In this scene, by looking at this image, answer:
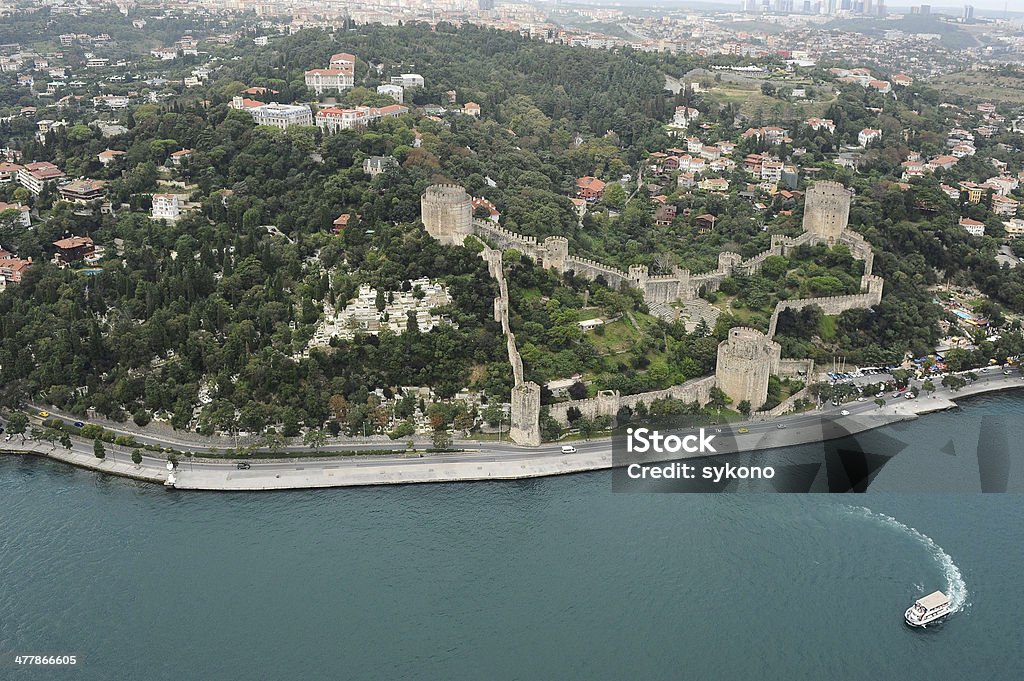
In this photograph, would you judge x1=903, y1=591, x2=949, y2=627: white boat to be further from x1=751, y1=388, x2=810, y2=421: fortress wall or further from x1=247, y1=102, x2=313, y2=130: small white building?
x1=247, y1=102, x2=313, y2=130: small white building

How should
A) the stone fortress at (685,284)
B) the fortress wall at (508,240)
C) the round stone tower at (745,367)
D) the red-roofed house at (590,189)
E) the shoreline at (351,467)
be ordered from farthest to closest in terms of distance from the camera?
the red-roofed house at (590,189) → the fortress wall at (508,240) → the round stone tower at (745,367) → the stone fortress at (685,284) → the shoreline at (351,467)

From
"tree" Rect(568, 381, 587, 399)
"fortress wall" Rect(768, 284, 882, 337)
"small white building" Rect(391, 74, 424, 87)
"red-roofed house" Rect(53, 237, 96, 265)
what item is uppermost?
"small white building" Rect(391, 74, 424, 87)

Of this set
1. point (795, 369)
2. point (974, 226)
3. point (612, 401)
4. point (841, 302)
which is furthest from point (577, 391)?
point (974, 226)

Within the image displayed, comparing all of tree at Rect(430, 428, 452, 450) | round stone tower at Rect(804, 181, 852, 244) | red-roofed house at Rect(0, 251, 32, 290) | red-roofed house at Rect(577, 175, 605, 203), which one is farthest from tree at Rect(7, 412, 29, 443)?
round stone tower at Rect(804, 181, 852, 244)

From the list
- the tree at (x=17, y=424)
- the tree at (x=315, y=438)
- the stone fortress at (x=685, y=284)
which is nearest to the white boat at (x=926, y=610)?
the stone fortress at (x=685, y=284)

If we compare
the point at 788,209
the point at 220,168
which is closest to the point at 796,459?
the point at 788,209

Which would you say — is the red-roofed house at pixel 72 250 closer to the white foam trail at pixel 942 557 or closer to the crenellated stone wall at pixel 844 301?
the crenellated stone wall at pixel 844 301

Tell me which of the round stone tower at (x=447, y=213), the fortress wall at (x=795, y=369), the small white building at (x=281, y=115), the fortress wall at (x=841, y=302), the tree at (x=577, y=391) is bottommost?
the fortress wall at (x=795, y=369)
